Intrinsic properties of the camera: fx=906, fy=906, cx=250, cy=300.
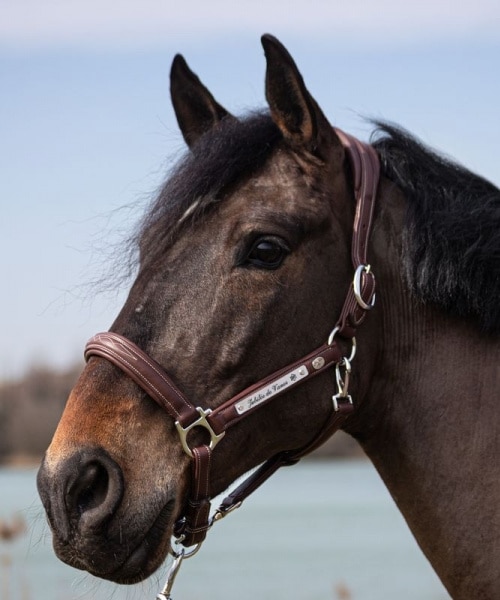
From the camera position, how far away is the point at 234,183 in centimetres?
357

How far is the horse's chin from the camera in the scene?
2.96m

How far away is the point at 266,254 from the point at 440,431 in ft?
3.18

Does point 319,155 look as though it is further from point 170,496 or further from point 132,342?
point 170,496

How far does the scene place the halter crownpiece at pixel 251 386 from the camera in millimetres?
3129

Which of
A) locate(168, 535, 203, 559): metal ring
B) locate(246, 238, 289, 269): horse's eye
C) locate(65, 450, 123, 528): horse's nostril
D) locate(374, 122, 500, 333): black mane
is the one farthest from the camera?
locate(374, 122, 500, 333): black mane

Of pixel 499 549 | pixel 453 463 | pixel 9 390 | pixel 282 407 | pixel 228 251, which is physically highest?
pixel 228 251

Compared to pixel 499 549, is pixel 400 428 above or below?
above

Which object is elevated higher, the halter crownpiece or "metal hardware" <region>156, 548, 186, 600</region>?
the halter crownpiece

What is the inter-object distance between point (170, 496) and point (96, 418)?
14.6 inches

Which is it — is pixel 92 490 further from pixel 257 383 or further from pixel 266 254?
pixel 266 254

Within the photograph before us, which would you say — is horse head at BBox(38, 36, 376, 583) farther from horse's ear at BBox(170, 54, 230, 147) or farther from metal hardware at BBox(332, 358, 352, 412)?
horse's ear at BBox(170, 54, 230, 147)

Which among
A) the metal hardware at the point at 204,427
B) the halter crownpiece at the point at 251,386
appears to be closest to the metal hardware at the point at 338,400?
the halter crownpiece at the point at 251,386

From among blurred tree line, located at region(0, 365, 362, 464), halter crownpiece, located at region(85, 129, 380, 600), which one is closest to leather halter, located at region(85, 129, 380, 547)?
halter crownpiece, located at region(85, 129, 380, 600)

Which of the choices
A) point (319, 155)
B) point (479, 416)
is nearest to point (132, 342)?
point (319, 155)
